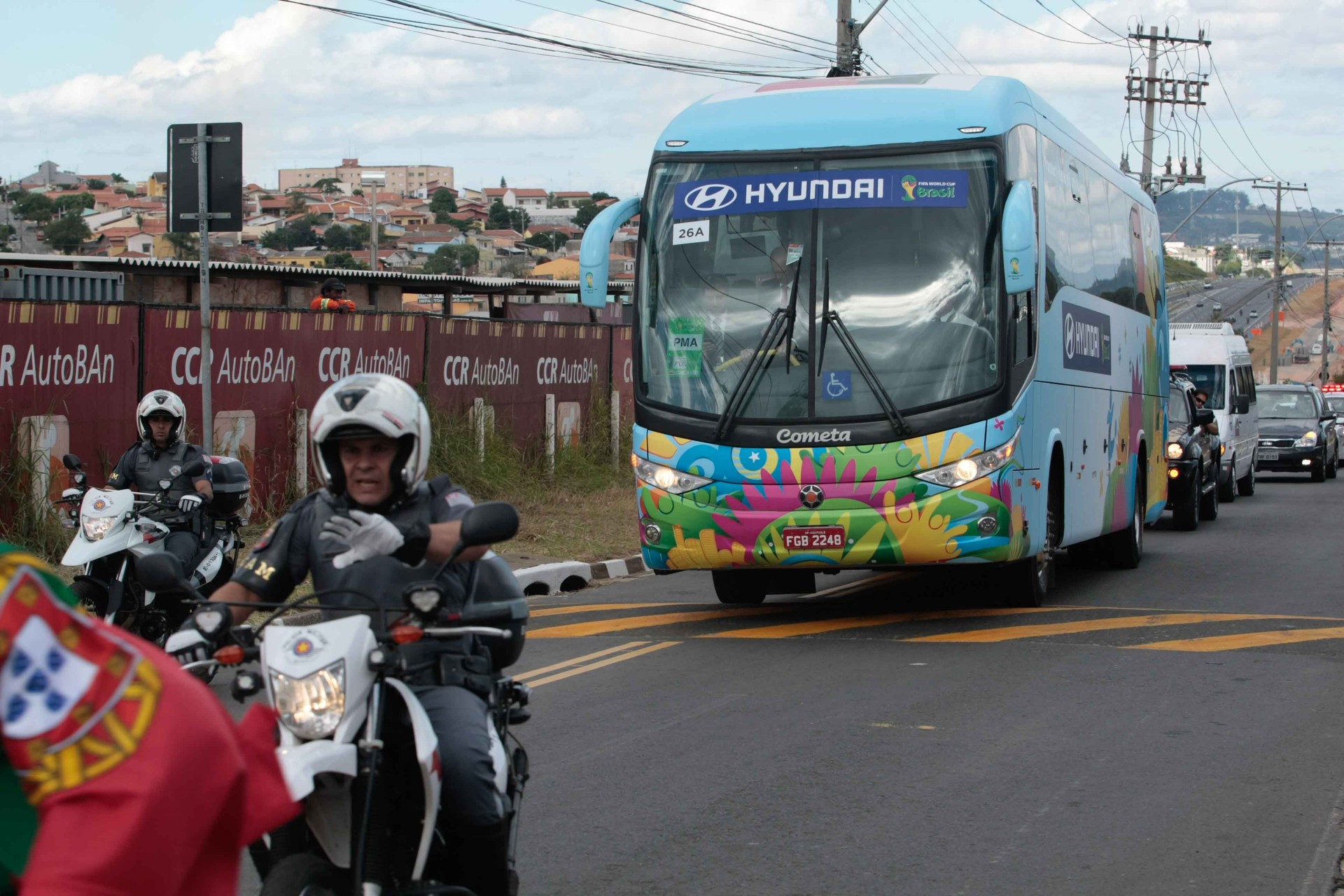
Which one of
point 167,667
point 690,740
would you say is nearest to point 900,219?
point 690,740

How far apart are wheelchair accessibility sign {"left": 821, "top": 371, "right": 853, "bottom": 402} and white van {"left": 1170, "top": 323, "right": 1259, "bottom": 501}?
15819mm

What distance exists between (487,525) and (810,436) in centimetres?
731

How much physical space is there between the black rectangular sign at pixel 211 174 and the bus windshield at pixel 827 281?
3.20m

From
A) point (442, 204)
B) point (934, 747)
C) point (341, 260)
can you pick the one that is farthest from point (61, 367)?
point (442, 204)

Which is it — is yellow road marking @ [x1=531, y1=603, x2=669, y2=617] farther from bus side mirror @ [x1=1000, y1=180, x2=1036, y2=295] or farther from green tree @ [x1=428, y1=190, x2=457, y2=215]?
green tree @ [x1=428, y1=190, x2=457, y2=215]

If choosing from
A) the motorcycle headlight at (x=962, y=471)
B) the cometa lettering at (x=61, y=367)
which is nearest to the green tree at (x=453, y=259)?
the cometa lettering at (x=61, y=367)

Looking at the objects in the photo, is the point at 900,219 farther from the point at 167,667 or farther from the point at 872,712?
the point at 167,667

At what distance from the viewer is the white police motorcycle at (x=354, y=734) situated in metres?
3.58

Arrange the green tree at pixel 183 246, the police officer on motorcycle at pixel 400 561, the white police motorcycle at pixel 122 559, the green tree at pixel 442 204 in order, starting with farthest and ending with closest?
the green tree at pixel 442 204 < the green tree at pixel 183 246 < the white police motorcycle at pixel 122 559 < the police officer on motorcycle at pixel 400 561

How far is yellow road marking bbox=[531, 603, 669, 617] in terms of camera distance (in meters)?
12.7

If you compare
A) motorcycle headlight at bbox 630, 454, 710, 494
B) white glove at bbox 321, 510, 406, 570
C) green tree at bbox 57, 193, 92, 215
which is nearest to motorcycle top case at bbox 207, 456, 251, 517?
motorcycle headlight at bbox 630, 454, 710, 494

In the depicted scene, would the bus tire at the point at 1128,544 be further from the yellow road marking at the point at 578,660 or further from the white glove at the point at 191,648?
the white glove at the point at 191,648

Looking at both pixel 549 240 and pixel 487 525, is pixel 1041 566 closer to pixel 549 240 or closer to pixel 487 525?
pixel 487 525

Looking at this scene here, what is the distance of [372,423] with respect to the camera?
4.04 m
